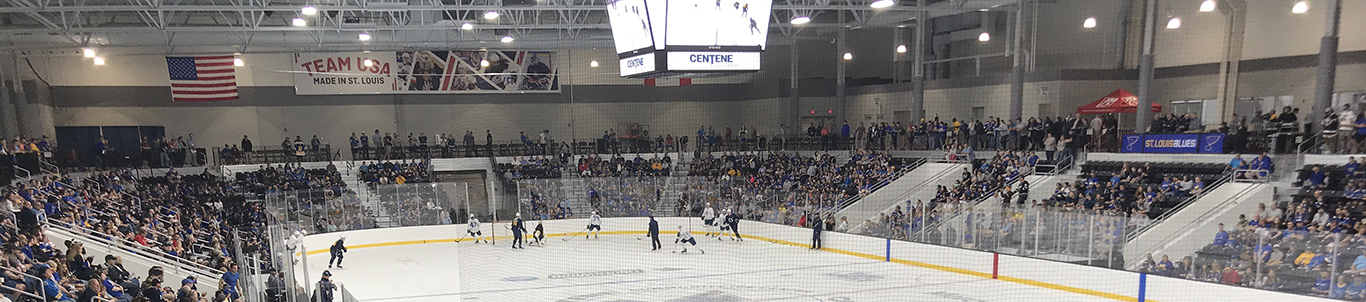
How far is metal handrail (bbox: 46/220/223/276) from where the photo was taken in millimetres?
10570

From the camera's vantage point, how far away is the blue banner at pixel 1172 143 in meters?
13.2

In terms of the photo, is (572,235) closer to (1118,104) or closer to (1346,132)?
(1118,104)

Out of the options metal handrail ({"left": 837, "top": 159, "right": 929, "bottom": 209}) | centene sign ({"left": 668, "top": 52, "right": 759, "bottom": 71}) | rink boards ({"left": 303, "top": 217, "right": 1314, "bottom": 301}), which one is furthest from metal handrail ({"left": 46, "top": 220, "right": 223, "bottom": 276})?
metal handrail ({"left": 837, "top": 159, "right": 929, "bottom": 209})

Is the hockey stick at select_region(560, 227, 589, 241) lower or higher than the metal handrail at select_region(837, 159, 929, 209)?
lower

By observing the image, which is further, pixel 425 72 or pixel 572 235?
pixel 425 72

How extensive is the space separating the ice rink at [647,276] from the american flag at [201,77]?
8.09 m

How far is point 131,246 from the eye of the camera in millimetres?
10836

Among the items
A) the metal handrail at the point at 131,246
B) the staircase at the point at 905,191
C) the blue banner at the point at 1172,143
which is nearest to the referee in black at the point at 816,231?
the staircase at the point at 905,191

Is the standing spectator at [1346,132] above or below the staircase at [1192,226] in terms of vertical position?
above

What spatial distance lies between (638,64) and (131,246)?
324 inches

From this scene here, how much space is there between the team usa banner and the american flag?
7.85 ft

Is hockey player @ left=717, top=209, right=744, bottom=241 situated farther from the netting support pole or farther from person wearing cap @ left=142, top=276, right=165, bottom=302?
person wearing cap @ left=142, top=276, right=165, bottom=302

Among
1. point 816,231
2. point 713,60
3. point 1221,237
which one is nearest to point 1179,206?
point 1221,237

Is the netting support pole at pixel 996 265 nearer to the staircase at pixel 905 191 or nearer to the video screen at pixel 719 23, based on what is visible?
the staircase at pixel 905 191
